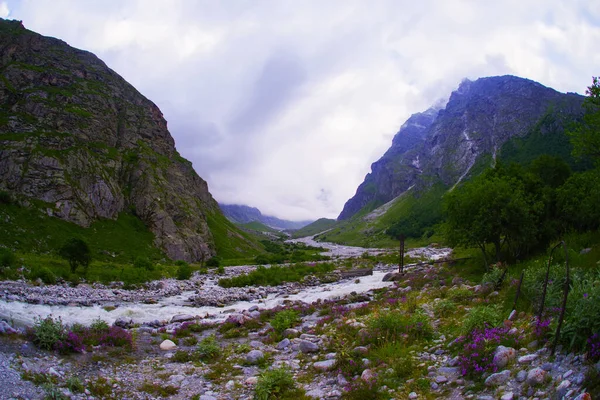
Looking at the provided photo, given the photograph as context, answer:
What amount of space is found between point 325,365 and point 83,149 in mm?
80180

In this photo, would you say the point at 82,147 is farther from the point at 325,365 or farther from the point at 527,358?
the point at 527,358

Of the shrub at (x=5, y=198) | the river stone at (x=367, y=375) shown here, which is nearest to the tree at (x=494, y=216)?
the river stone at (x=367, y=375)

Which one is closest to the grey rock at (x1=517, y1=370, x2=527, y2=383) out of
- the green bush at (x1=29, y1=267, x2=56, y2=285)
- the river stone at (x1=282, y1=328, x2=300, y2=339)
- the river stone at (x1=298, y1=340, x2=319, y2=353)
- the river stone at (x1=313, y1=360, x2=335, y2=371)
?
the river stone at (x1=313, y1=360, x2=335, y2=371)

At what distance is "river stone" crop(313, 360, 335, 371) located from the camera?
11711 millimetres

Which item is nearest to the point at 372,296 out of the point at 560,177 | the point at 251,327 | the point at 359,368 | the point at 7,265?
the point at 251,327

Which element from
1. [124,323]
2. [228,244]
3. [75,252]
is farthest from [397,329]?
[228,244]

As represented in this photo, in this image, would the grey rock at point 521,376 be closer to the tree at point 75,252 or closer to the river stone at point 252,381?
the river stone at point 252,381

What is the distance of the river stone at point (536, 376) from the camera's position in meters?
7.44

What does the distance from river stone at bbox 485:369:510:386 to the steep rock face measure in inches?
2721

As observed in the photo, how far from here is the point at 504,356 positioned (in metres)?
8.90

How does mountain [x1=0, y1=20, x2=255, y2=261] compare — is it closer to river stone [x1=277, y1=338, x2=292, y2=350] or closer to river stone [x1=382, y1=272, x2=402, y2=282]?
river stone [x1=382, y1=272, x2=402, y2=282]

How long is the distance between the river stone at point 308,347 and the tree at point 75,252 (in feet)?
97.6

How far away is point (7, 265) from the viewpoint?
30.4 metres

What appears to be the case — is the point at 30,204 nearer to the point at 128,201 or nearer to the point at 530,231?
the point at 128,201
